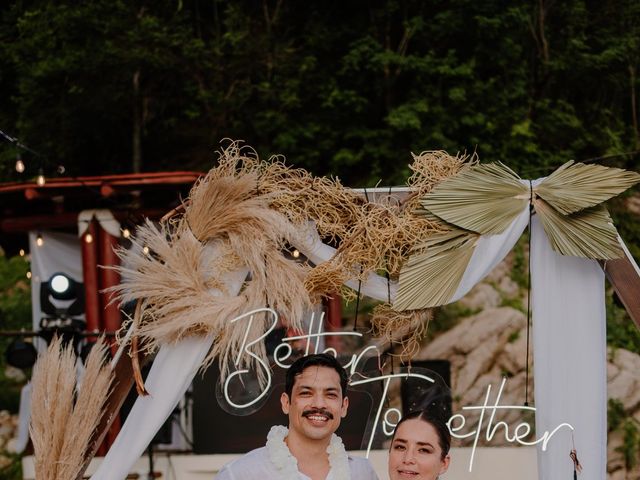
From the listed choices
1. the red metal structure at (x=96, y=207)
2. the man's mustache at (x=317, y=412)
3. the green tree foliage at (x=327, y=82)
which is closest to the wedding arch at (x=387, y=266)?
the man's mustache at (x=317, y=412)

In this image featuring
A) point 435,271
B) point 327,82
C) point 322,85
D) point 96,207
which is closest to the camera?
point 435,271

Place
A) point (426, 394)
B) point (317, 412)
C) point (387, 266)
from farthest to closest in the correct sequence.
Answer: point (426, 394) < point (387, 266) < point (317, 412)

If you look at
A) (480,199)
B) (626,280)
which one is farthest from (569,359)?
(480,199)

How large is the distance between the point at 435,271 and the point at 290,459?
1237 mm

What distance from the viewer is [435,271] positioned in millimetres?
3969

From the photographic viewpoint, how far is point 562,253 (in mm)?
3916

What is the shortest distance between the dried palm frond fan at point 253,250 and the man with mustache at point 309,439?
0.63 metres

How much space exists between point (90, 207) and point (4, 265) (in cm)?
593

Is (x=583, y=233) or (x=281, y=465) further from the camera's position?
(x=583, y=233)

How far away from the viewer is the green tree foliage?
450 inches

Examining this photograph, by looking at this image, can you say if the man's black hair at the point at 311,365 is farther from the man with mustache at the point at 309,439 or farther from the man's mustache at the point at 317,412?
the man's mustache at the point at 317,412

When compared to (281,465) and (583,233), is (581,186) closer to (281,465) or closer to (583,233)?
(583,233)

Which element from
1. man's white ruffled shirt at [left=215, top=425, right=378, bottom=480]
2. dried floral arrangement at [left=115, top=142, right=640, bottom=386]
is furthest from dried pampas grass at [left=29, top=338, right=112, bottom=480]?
man's white ruffled shirt at [left=215, top=425, right=378, bottom=480]

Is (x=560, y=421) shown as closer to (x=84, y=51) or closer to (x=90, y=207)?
(x=90, y=207)
